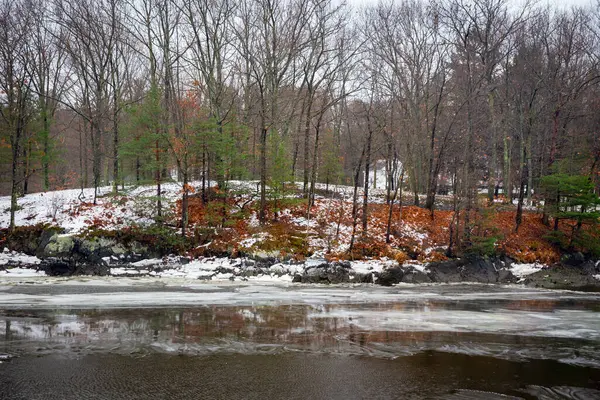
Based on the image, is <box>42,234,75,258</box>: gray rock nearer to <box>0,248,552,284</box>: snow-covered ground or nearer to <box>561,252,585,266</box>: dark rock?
<box>0,248,552,284</box>: snow-covered ground

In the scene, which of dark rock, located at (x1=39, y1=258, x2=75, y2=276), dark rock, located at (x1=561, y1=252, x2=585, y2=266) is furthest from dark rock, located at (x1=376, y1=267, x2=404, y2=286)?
dark rock, located at (x1=39, y1=258, x2=75, y2=276)

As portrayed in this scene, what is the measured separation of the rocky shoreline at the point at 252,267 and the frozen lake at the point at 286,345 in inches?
123

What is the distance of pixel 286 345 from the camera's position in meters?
8.12

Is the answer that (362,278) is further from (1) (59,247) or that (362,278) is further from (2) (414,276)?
(1) (59,247)

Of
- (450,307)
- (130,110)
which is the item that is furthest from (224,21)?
(450,307)

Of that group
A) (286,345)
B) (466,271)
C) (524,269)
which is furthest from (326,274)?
(524,269)

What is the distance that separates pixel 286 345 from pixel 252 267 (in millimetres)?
10082

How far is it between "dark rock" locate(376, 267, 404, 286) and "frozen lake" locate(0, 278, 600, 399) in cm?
315

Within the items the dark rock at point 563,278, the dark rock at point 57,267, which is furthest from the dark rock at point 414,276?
the dark rock at point 57,267

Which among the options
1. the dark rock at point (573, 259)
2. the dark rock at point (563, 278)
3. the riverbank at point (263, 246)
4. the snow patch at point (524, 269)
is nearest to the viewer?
the riverbank at point (263, 246)

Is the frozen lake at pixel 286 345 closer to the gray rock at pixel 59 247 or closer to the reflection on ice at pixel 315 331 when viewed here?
the reflection on ice at pixel 315 331

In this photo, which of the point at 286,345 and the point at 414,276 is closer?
the point at 286,345

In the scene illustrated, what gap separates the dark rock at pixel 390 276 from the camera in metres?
17.4

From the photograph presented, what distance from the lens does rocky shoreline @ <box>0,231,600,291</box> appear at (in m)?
17.3
